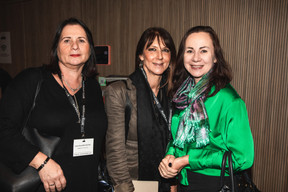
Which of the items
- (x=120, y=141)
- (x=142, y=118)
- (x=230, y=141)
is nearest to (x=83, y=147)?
(x=120, y=141)

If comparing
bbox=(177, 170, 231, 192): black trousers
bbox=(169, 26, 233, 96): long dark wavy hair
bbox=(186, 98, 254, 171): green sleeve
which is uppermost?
bbox=(169, 26, 233, 96): long dark wavy hair

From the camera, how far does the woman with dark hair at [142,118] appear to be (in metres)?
1.48

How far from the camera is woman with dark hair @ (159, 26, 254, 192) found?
3.66ft

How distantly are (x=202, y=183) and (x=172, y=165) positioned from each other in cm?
22

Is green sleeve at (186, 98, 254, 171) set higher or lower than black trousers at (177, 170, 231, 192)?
higher

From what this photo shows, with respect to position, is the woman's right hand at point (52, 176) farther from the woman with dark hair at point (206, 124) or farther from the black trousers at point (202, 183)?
the black trousers at point (202, 183)

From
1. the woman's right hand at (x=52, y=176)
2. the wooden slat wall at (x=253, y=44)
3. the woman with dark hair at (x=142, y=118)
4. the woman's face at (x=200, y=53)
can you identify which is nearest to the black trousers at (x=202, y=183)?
the woman with dark hair at (x=142, y=118)

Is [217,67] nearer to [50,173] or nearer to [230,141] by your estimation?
[230,141]

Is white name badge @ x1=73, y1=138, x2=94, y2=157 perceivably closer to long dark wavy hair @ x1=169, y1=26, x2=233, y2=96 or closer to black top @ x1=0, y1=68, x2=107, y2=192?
black top @ x1=0, y1=68, x2=107, y2=192

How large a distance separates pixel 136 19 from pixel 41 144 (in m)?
2.31

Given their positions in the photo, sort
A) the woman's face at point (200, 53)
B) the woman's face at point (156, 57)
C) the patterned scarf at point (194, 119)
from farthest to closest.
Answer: the woman's face at point (156, 57)
the woman's face at point (200, 53)
the patterned scarf at point (194, 119)

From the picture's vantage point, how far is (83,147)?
147 cm

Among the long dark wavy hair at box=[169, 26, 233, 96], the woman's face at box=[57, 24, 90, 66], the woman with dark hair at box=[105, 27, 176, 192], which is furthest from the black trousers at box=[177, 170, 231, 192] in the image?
the woman's face at box=[57, 24, 90, 66]

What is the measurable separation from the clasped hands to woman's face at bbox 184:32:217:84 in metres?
0.56
